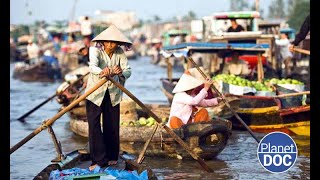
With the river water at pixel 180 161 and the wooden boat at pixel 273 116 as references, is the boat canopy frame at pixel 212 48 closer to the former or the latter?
the wooden boat at pixel 273 116

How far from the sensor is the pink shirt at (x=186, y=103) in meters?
9.03

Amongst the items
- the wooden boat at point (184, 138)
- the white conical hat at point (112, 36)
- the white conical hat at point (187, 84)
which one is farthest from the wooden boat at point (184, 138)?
the white conical hat at point (112, 36)

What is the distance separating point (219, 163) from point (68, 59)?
882 inches

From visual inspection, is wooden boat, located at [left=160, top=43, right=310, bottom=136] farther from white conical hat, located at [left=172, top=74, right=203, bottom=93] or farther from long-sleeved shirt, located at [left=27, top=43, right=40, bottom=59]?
long-sleeved shirt, located at [left=27, top=43, right=40, bottom=59]

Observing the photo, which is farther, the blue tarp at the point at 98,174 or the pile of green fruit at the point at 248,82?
the pile of green fruit at the point at 248,82

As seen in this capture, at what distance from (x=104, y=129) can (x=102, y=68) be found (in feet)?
1.97

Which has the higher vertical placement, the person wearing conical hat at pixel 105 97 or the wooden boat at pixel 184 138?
the person wearing conical hat at pixel 105 97

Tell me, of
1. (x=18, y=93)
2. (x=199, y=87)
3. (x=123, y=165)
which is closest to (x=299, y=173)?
(x=199, y=87)

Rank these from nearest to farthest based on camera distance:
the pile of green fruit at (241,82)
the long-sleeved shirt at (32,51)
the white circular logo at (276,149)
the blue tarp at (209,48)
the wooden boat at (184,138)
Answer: the white circular logo at (276,149) < the wooden boat at (184,138) < the pile of green fruit at (241,82) < the blue tarp at (209,48) < the long-sleeved shirt at (32,51)

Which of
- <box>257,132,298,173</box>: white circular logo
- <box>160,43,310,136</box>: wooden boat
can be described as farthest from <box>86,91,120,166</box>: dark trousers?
<box>160,43,310,136</box>: wooden boat

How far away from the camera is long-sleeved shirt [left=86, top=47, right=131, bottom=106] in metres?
7.22
